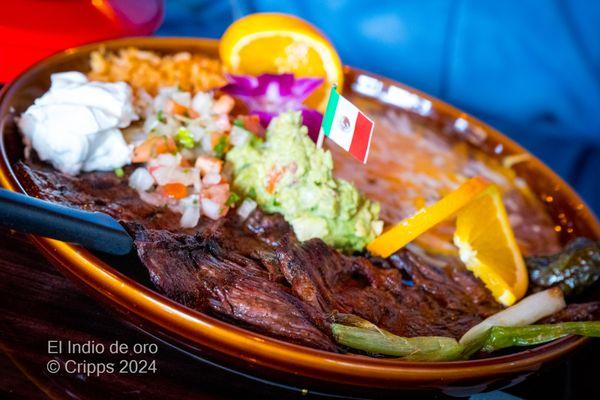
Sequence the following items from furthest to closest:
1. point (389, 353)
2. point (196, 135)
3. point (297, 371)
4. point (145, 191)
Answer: point (196, 135), point (145, 191), point (389, 353), point (297, 371)

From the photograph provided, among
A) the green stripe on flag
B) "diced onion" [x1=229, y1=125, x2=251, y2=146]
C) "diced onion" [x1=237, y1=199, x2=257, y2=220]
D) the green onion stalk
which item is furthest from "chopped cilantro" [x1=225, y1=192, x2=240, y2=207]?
the green onion stalk

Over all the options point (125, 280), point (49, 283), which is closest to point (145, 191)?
point (49, 283)

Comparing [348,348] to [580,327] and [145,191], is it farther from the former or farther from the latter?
[145,191]

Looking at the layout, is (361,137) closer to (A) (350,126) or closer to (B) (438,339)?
(A) (350,126)

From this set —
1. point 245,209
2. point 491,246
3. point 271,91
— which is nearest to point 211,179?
point 245,209

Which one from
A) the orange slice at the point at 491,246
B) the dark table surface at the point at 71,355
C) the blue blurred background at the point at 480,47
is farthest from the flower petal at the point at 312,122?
the blue blurred background at the point at 480,47
